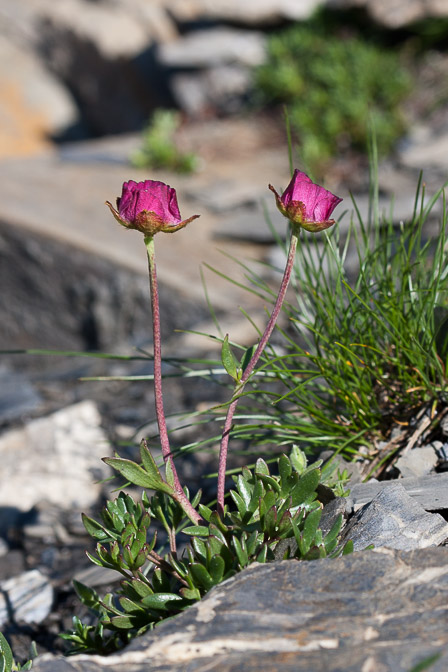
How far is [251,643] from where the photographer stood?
1208 millimetres

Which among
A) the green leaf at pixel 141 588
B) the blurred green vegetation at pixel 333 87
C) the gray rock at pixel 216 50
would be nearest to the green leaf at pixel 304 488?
the green leaf at pixel 141 588

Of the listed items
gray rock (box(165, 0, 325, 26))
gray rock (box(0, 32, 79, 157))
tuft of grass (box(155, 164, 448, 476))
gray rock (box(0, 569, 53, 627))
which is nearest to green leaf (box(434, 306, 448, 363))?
tuft of grass (box(155, 164, 448, 476))

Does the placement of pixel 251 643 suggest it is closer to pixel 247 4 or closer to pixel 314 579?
pixel 314 579

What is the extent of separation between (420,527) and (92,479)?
1843 millimetres

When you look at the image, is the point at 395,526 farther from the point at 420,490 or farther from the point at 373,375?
the point at 373,375

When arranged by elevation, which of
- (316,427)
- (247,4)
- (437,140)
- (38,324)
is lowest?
(316,427)

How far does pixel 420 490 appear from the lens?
5.91 ft

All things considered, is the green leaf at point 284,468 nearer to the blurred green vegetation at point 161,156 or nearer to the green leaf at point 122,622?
the green leaf at point 122,622

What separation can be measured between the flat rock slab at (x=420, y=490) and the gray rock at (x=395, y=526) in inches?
2.6

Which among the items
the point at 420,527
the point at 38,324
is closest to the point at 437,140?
the point at 38,324

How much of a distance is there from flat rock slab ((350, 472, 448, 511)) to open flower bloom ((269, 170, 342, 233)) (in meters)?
0.71

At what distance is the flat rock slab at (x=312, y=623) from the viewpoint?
1144mm

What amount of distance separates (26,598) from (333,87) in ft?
17.6

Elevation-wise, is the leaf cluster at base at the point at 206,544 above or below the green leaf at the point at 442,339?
below
